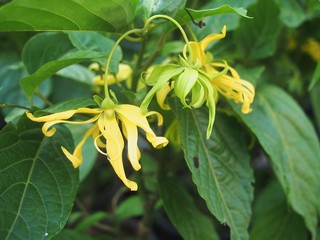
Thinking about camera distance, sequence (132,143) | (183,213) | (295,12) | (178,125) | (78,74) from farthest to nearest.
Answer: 1. (295,12)
2. (78,74)
3. (183,213)
4. (178,125)
5. (132,143)

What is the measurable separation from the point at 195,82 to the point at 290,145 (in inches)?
13.7

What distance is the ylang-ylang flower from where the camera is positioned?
1.58 ft

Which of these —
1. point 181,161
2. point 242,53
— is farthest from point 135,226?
point 242,53

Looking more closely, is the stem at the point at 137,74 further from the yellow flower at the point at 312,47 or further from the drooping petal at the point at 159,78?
the yellow flower at the point at 312,47

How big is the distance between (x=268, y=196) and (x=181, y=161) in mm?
216

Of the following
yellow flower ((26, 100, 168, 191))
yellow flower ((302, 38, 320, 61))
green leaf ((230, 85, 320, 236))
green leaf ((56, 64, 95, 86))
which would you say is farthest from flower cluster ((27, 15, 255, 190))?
yellow flower ((302, 38, 320, 61))

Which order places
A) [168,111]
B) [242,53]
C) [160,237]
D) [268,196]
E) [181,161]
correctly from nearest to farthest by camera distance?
[168,111] < [242,53] < [268,196] < [181,161] < [160,237]

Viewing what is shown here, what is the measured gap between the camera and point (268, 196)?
1.06 metres

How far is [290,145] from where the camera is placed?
0.79m

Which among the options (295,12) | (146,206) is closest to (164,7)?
(146,206)

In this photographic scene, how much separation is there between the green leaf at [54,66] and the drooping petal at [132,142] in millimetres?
80

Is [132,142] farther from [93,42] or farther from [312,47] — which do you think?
[312,47]

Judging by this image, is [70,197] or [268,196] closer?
[70,197]

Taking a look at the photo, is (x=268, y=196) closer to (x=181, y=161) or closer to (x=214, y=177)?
(x=181, y=161)
